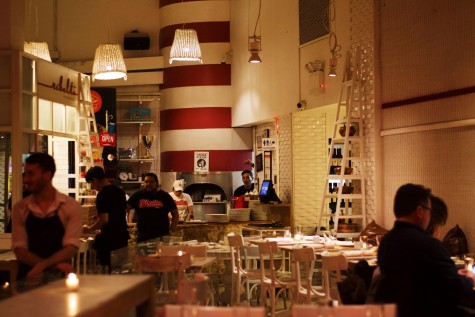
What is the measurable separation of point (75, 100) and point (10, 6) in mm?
3275

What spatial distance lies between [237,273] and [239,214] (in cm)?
374

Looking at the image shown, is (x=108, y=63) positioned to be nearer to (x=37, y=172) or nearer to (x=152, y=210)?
(x=152, y=210)

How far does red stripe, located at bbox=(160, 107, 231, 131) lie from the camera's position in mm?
18078

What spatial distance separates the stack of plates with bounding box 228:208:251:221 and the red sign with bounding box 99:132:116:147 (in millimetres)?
4383

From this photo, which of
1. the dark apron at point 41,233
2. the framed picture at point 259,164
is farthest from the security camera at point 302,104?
the dark apron at point 41,233

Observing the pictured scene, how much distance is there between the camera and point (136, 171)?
19.5 m

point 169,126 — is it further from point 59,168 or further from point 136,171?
point 59,168

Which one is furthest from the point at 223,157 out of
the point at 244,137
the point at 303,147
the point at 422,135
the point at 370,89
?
the point at 422,135

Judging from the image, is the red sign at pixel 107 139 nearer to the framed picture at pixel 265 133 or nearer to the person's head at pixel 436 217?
the framed picture at pixel 265 133

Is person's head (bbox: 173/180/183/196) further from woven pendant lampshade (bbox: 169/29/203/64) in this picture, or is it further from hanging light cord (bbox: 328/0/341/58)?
hanging light cord (bbox: 328/0/341/58)

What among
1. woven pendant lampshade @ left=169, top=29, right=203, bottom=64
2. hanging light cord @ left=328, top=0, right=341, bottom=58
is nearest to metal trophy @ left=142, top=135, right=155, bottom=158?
woven pendant lampshade @ left=169, top=29, right=203, bottom=64

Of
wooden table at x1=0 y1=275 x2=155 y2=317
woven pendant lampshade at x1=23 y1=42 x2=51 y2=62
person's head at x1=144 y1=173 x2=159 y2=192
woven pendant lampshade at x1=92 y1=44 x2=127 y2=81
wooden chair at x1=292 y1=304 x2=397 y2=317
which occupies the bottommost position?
wooden chair at x1=292 y1=304 x2=397 y2=317

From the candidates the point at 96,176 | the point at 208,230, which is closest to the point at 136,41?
the point at 208,230

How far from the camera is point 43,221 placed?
548cm
